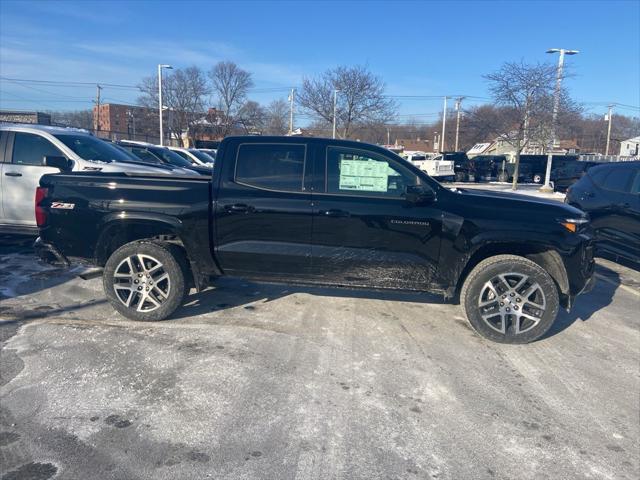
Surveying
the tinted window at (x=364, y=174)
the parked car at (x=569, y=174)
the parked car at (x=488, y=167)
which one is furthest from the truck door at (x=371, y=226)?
the parked car at (x=488, y=167)

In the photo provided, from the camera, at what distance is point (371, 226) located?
14.5 feet

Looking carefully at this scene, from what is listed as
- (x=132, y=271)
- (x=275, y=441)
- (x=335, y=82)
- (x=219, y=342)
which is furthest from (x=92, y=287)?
(x=335, y=82)

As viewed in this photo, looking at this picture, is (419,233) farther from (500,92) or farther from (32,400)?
(500,92)

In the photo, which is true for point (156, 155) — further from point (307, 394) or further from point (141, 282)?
point (307, 394)

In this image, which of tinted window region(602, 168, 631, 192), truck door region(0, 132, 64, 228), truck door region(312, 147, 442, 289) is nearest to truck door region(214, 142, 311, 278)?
truck door region(312, 147, 442, 289)

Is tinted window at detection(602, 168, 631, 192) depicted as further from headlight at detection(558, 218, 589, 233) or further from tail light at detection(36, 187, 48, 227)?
tail light at detection(36, 187, 48, 227)

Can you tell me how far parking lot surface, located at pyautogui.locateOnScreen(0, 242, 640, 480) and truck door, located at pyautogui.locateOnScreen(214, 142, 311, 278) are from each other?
668mm

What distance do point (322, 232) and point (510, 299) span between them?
6.12 ft

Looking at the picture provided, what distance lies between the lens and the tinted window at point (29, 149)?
7277 millimetres

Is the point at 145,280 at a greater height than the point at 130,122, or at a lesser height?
lesser

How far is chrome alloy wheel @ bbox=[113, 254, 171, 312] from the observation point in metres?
4.63

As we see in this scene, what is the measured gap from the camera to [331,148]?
15.0 ft

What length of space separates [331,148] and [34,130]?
5496 millimetres

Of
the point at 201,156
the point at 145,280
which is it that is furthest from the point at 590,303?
the point at 201,156
